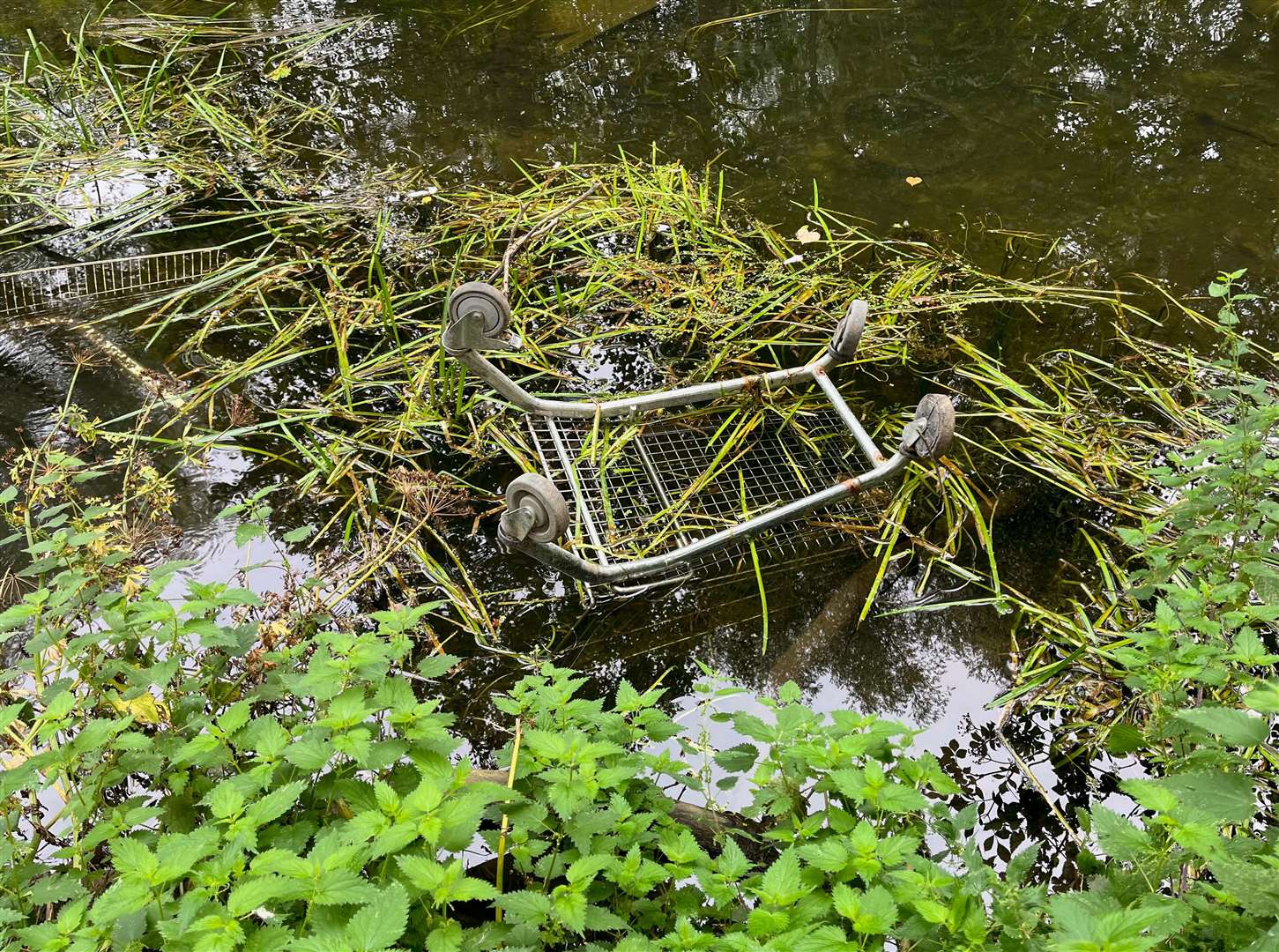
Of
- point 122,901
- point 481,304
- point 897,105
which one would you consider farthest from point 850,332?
point 897,105

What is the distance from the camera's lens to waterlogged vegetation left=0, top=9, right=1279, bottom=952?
1256mm

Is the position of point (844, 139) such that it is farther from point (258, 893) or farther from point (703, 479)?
point (258, 893)

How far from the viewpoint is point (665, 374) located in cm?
306

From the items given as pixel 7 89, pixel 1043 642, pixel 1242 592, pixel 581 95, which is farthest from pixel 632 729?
pixel 7 89

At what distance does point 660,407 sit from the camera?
2621 mm

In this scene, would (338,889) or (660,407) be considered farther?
(660,407)

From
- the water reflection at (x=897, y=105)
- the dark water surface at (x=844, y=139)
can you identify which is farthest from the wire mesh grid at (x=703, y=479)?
the water reflection at (x=897, y=105)

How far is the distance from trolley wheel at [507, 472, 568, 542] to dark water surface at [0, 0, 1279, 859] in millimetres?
512

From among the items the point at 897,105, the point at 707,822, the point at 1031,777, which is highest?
the point at 897,105

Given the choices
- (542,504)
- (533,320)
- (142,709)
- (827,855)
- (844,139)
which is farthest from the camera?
(844,139)

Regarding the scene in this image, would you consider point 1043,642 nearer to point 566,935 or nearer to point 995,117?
point 566,935

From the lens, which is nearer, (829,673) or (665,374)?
(829,673)

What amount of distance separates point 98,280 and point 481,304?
6.56ft

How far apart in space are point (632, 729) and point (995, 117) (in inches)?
162
